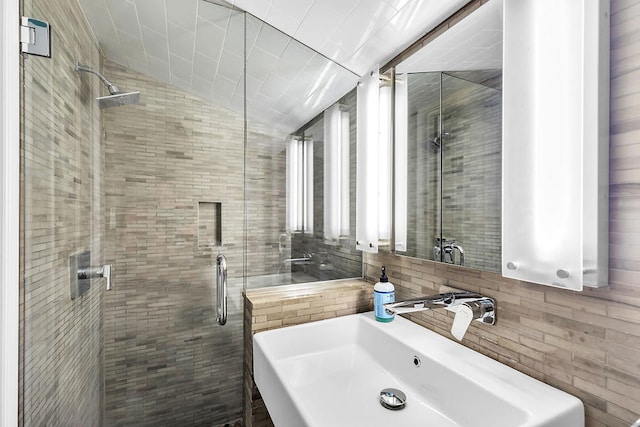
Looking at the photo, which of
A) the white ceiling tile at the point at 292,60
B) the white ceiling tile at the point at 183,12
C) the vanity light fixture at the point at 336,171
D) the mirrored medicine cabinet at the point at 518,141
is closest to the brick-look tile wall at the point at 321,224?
the vanity light fixture at the point at 336,171

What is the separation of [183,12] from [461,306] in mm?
1655

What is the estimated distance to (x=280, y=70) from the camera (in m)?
1.48

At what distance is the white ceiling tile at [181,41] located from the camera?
1401 millimetres

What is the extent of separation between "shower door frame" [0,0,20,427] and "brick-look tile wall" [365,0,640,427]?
138 cm

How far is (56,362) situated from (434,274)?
1.35 metres

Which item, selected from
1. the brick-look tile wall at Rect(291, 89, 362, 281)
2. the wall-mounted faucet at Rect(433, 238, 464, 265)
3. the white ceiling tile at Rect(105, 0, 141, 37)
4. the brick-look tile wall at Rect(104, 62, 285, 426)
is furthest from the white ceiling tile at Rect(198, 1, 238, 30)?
the wall-mounted faucet at Rect(433, 238, 464, 265)

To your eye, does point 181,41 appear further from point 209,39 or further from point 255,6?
point 255,6

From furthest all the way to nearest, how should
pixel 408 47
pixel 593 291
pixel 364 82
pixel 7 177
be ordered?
pixel 364 82 → pixel 408 47 → pixel 7 177 → pixel 593 291

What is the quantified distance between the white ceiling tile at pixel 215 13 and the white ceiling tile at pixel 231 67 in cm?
16

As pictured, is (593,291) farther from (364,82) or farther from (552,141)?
(364,82)

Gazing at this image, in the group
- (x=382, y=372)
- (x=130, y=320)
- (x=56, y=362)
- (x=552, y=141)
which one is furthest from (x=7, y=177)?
(x=552, y=141)

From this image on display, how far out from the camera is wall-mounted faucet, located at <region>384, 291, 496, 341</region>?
0.87 m

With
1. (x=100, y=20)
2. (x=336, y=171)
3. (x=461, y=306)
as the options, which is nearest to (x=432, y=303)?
(x=461, y=306)

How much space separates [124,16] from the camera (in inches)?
51.0
